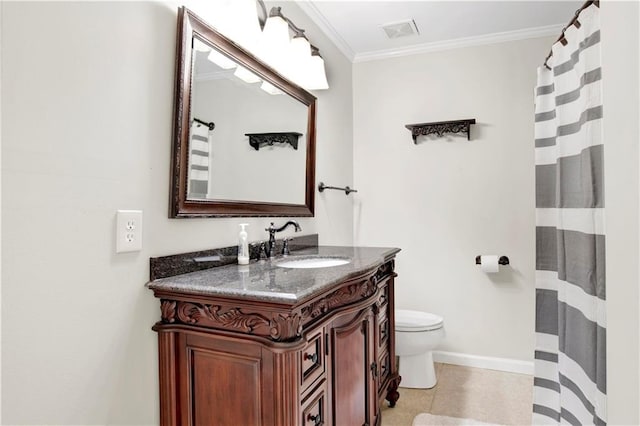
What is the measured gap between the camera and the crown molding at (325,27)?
2.28 meters

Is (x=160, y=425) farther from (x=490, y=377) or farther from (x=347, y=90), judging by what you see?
(x=347, y=90)

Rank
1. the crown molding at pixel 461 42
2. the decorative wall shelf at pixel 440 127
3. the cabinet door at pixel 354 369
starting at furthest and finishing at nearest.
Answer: the decorative wall shelf at pixel 440 127 → the crown molding at pixel 461 42 → the cabinet door at pixel 354 369

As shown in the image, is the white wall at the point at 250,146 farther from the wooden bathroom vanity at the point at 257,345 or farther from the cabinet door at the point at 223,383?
the cabinet door at the point at 223,383

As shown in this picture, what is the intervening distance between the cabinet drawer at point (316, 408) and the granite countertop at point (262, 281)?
356mm

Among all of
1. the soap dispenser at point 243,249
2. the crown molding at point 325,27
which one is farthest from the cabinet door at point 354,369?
the crown molding at point 325,27

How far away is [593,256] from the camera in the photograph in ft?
4.42

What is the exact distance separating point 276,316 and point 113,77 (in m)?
0.82

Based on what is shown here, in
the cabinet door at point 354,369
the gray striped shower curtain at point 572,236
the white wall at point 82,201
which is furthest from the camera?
the cabinet door at point 354,369

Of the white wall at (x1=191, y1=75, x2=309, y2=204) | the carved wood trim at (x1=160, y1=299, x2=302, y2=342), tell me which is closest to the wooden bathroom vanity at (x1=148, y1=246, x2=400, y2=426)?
the carved wood trim at (x1=160, y1=299, x2=302, y2=342)

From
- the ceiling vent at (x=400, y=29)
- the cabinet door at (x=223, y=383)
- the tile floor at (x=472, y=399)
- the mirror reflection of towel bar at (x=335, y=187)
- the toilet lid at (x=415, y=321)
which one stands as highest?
the ceiling vent at (x=400, y=29)

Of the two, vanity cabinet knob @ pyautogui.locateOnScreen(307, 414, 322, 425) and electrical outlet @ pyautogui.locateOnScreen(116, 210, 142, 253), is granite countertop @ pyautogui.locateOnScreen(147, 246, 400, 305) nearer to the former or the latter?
electrical outlet @ pyautogui.locateOnScreen(116, 210, 142, 253)

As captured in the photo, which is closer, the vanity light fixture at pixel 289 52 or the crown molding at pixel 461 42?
the vanity light fixture at pixel 289 52

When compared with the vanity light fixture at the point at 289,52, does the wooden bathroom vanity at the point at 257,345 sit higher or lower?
lower

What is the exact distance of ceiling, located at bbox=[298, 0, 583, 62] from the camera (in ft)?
7.62
